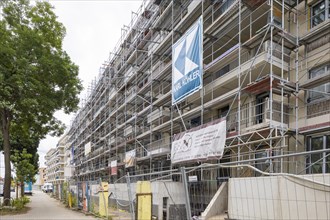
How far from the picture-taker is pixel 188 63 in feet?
50.5

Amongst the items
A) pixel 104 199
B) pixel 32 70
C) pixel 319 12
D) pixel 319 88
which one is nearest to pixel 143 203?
pixel 104 199

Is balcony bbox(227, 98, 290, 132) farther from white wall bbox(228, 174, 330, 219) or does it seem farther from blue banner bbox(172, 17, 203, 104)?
white wall bbox(228, 174, 330, 219)

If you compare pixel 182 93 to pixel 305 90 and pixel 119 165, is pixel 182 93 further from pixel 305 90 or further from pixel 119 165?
pixel 119 165

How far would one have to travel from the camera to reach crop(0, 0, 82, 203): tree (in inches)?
666

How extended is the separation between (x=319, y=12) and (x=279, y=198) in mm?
8622

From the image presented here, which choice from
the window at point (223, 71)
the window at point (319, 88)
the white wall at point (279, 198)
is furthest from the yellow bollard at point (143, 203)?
the window at point (223, 71)

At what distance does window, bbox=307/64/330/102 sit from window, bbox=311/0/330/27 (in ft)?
6.15

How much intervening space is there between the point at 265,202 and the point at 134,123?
20.6m

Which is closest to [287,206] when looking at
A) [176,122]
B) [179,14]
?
[176,122]

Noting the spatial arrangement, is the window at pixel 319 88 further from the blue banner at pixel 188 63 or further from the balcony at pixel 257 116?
the blue banner at pixel 188 63

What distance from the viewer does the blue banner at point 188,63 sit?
14492 millimetres

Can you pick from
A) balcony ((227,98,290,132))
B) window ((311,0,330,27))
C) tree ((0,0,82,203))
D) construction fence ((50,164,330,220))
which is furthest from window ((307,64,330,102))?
tree ((0,0,82,203))

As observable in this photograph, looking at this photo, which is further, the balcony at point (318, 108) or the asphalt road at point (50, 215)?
the asphalt road at point (50, 215)

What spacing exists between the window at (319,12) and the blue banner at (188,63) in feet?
15.8
